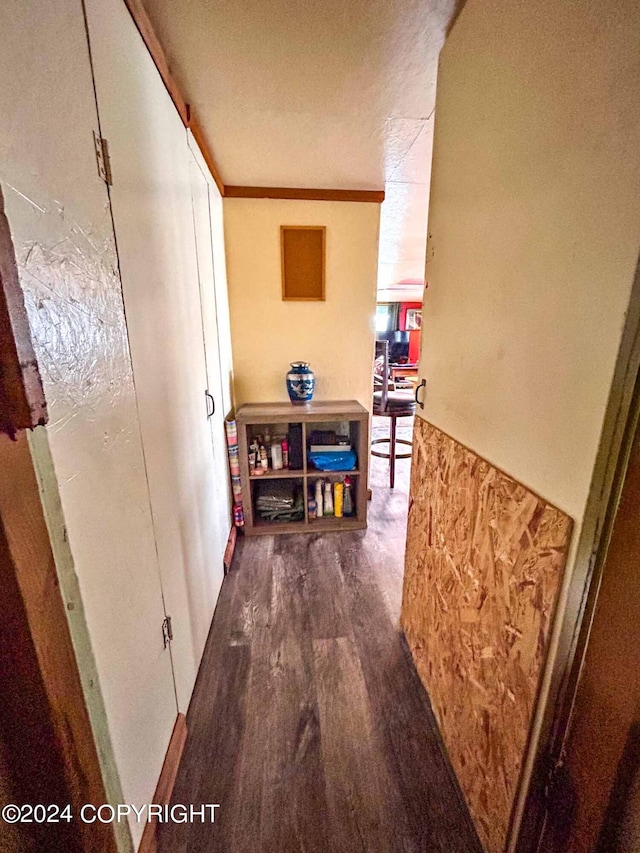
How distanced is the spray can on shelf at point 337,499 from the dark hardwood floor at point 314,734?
2.12 ft

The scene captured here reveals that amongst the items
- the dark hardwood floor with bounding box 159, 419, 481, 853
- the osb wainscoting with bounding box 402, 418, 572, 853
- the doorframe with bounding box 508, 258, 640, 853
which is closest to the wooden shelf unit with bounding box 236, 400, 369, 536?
the dark hardwood floor with bounding box 159, 419, 481, 853

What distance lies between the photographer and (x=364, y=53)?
3.90 ft

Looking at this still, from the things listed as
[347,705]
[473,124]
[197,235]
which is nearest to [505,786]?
[347,705]

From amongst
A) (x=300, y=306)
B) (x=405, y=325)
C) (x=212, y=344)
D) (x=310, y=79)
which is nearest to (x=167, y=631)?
(x=212, y=344)

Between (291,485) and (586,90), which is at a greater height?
(586,90)

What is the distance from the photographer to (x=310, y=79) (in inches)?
51.6

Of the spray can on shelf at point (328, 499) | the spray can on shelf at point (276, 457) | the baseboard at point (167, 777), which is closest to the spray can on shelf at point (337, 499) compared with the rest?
the spray can on shelf at point (328, 499)

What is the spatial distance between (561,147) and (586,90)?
8 cm

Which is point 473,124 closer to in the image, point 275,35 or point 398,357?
point 275,35

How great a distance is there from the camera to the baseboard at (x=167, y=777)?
2.90ft

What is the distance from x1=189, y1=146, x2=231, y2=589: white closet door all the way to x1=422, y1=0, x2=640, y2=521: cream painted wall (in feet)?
3.84

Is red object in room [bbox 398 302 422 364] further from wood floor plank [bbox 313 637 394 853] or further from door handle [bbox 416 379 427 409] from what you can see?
wood floor plank [bbox 313 637 394 853]

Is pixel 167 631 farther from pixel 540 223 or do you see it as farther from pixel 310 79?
pixel 310 79

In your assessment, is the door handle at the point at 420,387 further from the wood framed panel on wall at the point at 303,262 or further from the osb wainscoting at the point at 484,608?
the wood framed panel on wall at the point at 303,262
